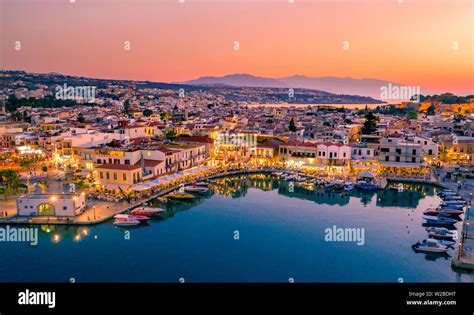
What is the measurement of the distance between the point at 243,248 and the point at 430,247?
5.99 m

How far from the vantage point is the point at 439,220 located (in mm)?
15227

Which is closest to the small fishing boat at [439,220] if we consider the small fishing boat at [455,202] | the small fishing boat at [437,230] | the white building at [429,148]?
the small fishing boat at [437,230]

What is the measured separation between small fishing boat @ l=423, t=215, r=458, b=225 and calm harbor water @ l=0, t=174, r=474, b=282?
25 cm

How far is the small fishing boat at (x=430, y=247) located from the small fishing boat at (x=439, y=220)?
234 centimetres

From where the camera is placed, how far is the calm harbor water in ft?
37.7

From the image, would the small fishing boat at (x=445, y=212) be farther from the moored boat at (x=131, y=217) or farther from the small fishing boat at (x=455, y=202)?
the moored boat at (x=131, y=217)

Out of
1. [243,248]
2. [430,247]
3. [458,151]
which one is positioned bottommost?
[243,248]

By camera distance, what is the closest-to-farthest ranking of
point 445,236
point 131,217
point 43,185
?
point 445,236 < point 131,217 < point 43,185

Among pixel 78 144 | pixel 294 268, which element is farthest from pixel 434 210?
pixel 78 144

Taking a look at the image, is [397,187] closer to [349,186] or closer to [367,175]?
[367,175]

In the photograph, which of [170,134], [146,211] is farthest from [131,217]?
[170,134]
